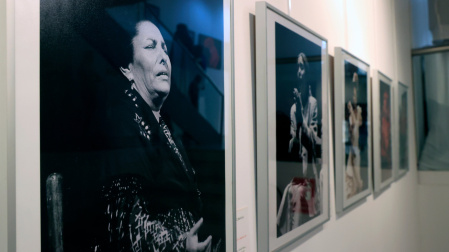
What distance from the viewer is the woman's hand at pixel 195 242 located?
41.2 inches

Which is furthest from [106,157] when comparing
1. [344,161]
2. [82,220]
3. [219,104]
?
[344,161]

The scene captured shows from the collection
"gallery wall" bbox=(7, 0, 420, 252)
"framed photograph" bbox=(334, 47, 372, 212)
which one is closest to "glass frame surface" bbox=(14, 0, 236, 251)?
"gallery wall" bbox=(7, 0, 420, 252)

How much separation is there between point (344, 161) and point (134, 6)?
173 centimetres

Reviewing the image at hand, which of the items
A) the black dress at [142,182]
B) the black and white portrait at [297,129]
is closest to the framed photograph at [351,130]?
the black and white portrait at [297,129]

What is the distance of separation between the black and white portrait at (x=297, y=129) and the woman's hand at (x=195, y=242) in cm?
45

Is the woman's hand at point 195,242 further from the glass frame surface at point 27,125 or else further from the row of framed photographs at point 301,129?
the glass frame surface at point 27,125

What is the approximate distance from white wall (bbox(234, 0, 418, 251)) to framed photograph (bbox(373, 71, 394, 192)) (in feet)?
0.46

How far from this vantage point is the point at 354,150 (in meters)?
2.52

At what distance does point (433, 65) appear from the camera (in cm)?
536

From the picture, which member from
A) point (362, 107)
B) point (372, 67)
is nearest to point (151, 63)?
point (362, 107)

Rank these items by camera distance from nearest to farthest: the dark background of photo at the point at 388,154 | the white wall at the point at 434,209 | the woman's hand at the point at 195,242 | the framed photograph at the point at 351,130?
the woman's hand at the point at 195,242
the framed photograph at the point at 351,130
the dark background of photo at the point at 388,154
the white wall at the point at 434,209

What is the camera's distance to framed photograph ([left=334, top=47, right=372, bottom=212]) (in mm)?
2264

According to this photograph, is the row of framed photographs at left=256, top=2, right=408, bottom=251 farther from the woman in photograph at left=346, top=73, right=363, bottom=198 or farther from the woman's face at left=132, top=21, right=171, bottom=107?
the woman's face at left=132, top=21, right=171, bottom=107

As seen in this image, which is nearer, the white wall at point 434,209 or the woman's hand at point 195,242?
the woman's hand at point 195,242
